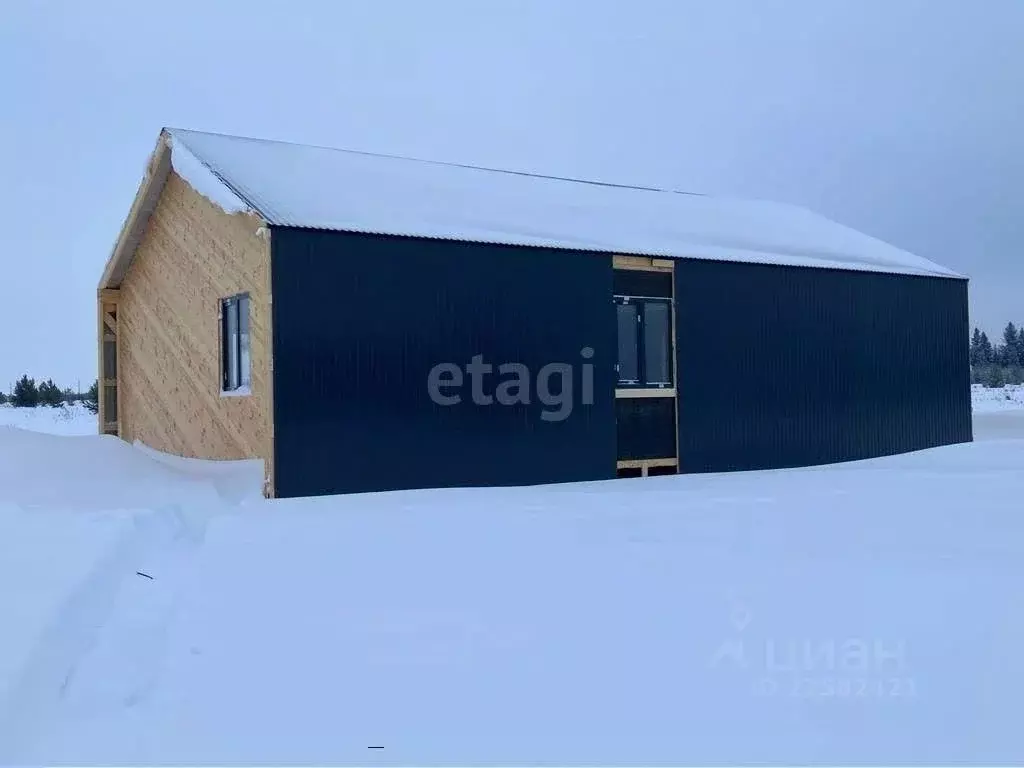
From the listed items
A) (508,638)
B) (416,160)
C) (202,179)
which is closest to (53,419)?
(416,160)

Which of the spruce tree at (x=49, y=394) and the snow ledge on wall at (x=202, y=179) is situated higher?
the snow ledge on wall at (x=202, y=179)

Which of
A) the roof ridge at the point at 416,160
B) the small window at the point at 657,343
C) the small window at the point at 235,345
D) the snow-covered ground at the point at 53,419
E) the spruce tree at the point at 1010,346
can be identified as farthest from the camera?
the spruce tree at the point at 1010,346

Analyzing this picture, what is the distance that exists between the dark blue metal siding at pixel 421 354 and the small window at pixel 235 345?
1.11 meters

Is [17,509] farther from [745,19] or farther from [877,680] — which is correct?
[745,19]

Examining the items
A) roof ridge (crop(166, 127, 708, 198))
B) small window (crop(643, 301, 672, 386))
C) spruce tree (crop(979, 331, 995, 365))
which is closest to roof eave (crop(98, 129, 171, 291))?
roof ridge (crop(166, 127, 708, 198))

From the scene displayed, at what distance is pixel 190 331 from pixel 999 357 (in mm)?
71874

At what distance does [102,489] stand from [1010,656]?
324 inches

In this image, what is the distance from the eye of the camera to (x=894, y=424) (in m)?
13.9

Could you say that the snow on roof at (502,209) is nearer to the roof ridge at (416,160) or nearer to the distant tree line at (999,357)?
the roof ridge at (416,160)

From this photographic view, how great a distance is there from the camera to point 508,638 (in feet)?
13.6

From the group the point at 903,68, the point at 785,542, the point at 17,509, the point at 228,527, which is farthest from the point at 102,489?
the point at 903,68

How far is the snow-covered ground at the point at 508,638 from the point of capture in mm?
3125

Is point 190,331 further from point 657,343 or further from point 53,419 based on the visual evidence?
point 53,419

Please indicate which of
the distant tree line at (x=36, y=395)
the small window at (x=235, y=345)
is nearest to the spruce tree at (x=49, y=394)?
the distant tree line at (x=36, y=395)
